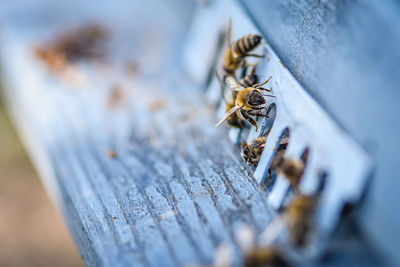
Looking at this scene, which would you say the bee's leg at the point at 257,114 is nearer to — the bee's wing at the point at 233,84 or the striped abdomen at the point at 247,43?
the bee's wing at the point at 233,84

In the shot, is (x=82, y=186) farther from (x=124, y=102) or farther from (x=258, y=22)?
(x=258, y=22)

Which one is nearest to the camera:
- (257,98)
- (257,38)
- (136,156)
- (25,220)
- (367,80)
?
(367,80)

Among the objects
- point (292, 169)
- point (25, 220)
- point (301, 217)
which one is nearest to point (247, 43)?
point (292, 169)

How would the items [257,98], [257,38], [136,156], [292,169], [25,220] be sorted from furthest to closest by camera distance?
[25,220] → [136,156] → [257,38] → [257,98] → [292,169]

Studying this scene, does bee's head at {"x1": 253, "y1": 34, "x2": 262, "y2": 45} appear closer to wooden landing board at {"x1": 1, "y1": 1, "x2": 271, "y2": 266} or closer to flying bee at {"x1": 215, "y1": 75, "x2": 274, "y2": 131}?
flying bee at {"x1": 215, "y1": 75, "x2": 274, "y2": 131}

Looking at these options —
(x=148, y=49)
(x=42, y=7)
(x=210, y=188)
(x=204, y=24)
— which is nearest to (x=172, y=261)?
(x=210, y=188)

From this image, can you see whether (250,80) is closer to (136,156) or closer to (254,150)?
(254,150)
